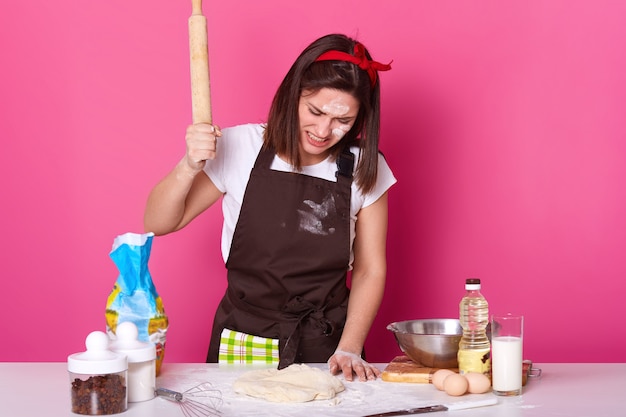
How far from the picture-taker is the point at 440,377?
1.92 metres

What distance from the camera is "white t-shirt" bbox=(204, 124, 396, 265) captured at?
2.58m

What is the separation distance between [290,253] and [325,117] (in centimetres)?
43

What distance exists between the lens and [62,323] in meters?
3.25

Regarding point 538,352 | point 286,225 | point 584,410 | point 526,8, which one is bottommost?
point 538,352

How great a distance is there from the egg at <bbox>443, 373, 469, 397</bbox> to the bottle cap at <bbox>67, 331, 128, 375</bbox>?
0.71 m

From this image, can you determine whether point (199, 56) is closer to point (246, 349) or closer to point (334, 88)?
point (334, 88)

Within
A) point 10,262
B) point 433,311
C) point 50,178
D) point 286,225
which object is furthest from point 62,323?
point 433,311

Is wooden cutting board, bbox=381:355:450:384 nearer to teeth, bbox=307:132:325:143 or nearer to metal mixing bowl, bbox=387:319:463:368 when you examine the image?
metal mixing bowl, bbox=387:319:463:368

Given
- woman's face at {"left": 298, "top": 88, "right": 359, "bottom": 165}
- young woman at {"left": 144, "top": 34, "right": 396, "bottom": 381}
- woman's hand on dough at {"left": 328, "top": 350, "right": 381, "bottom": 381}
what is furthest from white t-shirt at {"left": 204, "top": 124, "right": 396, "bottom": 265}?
woman's hand on dough at {"left": 328, "top": 350, "right": 381, "bottom": 381}

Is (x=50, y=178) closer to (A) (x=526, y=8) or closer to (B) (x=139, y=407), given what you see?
(B) (x=139, y=407)

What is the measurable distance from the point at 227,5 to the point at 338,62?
93 cm

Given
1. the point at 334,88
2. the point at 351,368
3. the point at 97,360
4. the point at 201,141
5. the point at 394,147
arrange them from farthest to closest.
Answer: the point at 394,147 < the point at 334,88 < the point at 201,141 < the point at 351,368 < the point at 97,360

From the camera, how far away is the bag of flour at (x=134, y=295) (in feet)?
6.34

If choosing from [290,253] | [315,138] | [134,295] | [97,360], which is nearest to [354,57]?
[315,138]
